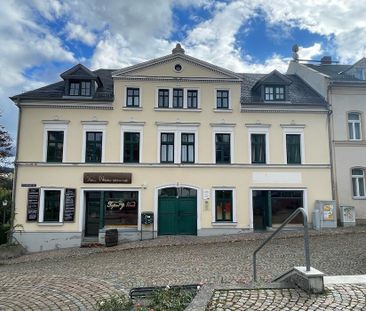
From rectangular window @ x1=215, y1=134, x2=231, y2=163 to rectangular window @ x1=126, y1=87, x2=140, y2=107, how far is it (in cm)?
539

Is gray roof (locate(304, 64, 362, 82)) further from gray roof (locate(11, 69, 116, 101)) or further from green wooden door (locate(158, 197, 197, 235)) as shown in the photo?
gray roof (locate(11, 69, 116, 101))

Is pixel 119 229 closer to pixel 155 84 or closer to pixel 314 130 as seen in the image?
pixel 155 84

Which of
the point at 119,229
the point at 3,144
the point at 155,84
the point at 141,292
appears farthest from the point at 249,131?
the point at 3,144

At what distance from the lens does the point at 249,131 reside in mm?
19984

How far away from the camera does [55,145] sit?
19234 millimetres

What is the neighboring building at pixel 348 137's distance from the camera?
20.2 metres

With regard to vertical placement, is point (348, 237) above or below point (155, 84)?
below

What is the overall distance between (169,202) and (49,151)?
25.6ft

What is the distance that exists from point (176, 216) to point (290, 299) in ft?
46.0

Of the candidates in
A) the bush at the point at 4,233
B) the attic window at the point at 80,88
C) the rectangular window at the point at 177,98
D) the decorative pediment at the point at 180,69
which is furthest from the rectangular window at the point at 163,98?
the bush at the point at 4,233

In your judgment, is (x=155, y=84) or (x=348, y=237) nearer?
(x=348, y=237)

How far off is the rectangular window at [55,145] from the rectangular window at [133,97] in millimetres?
4482

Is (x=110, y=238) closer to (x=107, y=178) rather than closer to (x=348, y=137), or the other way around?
(x=107, y=178)

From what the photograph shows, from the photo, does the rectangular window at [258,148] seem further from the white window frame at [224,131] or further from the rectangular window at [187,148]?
the rectangular window at [187,148]
